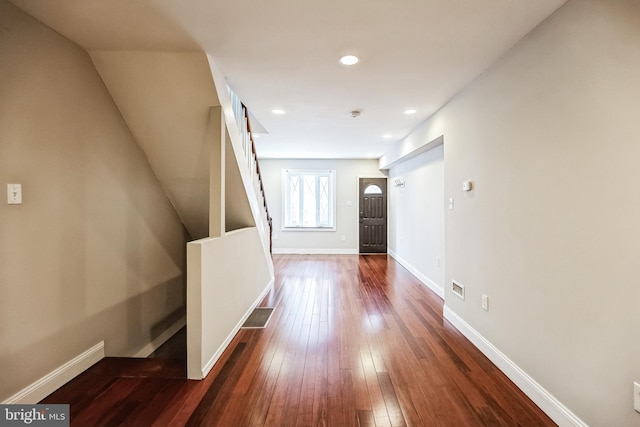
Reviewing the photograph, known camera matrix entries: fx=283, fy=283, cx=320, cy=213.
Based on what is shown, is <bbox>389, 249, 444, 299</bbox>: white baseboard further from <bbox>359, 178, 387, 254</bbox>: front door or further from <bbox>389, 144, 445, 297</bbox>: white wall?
<bbox>359, 178, 387, 254</bbox>: front door

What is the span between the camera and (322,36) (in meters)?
1.92

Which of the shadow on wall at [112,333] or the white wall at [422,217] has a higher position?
the white wall at [422,217]

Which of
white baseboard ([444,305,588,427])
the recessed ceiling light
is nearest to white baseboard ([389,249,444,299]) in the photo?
white baseboard ([444,305,588,427])

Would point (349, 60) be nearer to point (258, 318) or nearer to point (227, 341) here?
point (227, 341)

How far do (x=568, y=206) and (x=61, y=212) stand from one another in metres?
3.25

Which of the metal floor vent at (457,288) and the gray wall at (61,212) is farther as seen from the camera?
the metal floor vent at (457,288)

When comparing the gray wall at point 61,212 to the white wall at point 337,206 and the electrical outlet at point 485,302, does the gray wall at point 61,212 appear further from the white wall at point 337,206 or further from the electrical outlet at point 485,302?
the white wall at point 337,206

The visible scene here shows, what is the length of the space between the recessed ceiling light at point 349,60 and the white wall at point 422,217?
2272mm

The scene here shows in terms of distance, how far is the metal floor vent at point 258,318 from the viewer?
2.98 metres

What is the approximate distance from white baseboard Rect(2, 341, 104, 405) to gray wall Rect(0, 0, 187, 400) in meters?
0.04

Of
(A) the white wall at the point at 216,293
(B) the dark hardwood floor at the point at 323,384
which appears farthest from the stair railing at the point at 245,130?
(B) the dark hardwood floor at the point at 323,384

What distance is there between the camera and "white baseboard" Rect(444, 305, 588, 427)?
159cm

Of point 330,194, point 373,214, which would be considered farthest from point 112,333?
point 373,214

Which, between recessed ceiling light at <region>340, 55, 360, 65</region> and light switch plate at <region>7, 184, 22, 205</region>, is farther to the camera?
recessed ceiling light at <region>340, 55, 360, 65</region>
